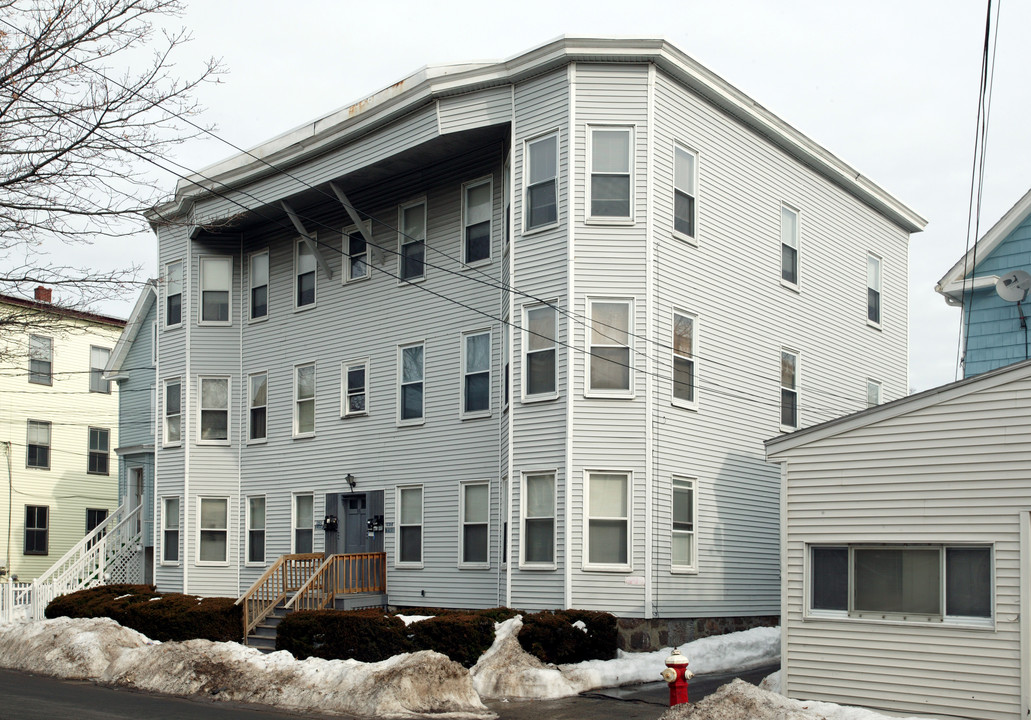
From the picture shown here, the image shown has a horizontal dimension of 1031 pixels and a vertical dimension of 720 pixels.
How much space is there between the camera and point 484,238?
2330 cm

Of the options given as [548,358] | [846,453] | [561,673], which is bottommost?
[561,673]

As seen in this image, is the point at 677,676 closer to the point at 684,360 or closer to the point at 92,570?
the point at 684,360

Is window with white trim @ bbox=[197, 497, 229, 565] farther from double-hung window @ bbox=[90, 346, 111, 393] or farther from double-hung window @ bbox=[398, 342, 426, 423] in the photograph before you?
double-hung window @ bbox=[90, 346, 111, 393]

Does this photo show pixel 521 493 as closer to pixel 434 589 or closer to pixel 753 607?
pixel 434 589

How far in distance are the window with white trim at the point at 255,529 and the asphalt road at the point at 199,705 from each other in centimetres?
951

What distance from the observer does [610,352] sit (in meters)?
20.0

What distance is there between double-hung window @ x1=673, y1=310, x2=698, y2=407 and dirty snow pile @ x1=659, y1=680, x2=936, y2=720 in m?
8.18

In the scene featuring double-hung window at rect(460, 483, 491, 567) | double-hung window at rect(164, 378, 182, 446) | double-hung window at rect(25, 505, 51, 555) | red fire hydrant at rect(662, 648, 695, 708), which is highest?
double-hung window at rect(164, 378, 182, 446)

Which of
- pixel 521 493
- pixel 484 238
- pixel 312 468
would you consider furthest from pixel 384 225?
pixel 521 493

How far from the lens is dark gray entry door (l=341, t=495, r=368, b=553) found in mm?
25000

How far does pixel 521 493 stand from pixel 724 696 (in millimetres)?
7870

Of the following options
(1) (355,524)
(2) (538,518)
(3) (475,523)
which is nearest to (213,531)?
(1) (355,524)

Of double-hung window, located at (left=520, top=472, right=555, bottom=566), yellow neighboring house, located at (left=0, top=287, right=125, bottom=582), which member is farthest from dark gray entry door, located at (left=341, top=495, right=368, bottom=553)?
yellow neighboring house, located at (left=0, top=287, right=125, bottom=582)

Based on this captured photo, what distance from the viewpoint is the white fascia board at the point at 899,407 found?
13.3 meters
